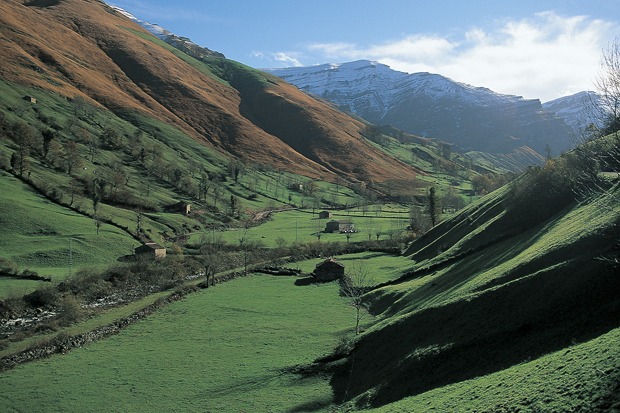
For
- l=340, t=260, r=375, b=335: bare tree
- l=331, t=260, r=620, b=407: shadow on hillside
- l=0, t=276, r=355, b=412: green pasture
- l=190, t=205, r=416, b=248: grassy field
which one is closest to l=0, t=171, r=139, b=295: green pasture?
l=190, t=205, r=416, b=248: grassy field

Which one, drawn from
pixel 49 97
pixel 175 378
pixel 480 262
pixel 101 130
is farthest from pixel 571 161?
pixel 49 97

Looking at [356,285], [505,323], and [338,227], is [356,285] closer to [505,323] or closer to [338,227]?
[505,323]

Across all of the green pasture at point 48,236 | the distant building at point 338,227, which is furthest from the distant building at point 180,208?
the distant building at point 338,227

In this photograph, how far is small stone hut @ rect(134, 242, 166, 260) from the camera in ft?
262

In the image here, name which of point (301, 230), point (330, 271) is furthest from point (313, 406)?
point (301, 230)

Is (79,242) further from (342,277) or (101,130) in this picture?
(101,130)

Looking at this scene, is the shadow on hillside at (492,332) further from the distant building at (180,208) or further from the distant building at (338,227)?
the distant building at (180,208)

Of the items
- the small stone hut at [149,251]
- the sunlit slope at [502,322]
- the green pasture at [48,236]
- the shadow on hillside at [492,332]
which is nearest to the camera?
the shadow on hillside at [492,332]

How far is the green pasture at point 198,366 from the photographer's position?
30234mm

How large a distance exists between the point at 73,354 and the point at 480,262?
162ft

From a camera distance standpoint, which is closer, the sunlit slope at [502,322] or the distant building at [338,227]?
the sunlit slope at [502,322]

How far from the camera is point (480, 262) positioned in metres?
44.3

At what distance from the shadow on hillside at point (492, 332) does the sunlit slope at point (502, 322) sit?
56mm

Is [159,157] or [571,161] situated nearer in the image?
[571,161]
